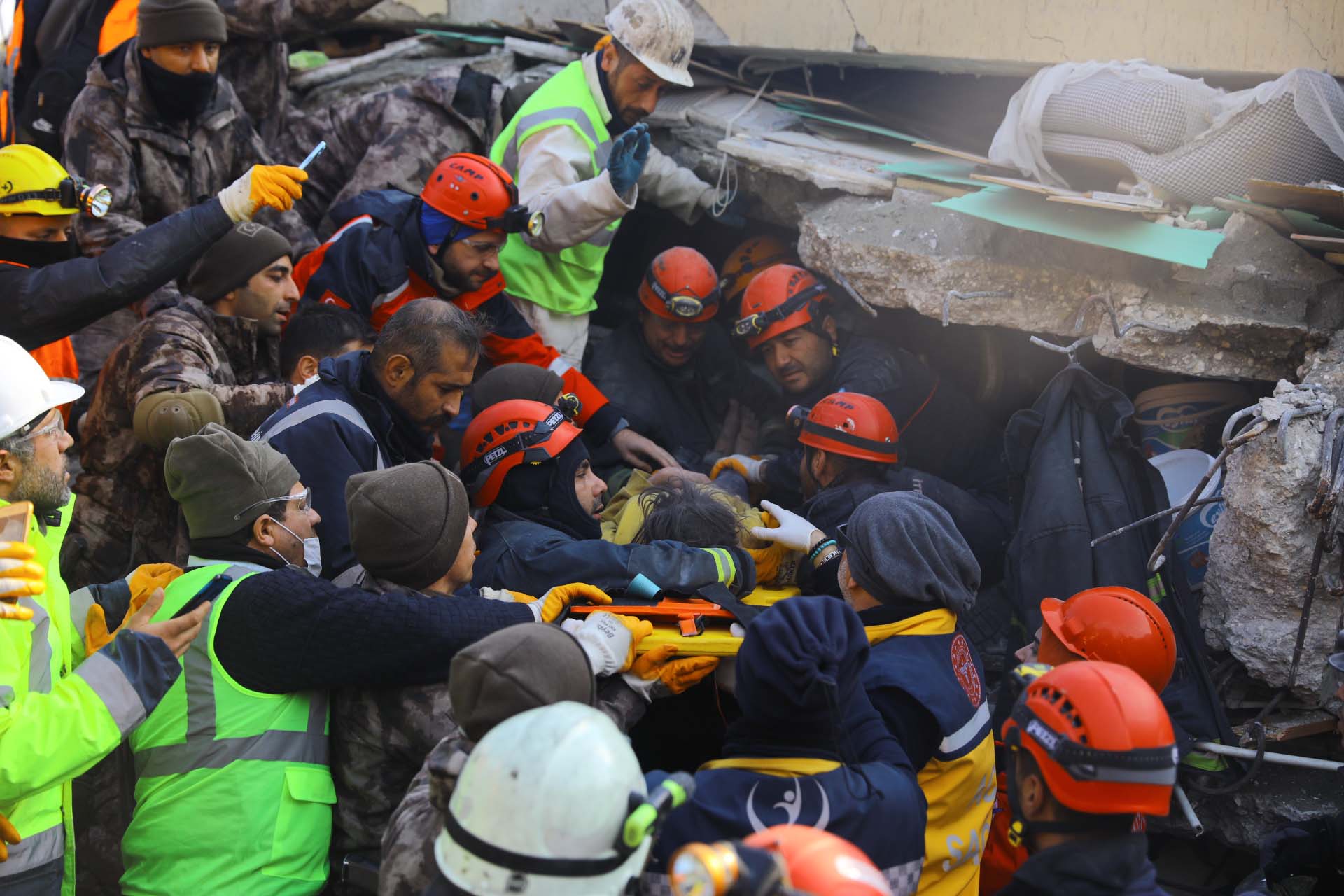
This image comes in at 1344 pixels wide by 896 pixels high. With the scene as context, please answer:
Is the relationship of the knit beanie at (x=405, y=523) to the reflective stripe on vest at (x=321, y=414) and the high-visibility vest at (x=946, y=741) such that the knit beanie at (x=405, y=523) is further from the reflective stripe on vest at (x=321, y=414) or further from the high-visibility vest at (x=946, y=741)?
the high-visibility vest at (x=946, y=741)

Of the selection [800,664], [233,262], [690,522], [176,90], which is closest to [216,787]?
[800,664]

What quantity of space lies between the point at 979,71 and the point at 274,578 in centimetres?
465

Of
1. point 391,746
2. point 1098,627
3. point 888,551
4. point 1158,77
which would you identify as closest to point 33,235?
point 391,746

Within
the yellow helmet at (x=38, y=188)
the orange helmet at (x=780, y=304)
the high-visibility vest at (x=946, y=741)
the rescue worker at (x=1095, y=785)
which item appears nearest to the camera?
the rescue worker at (x=1095, y=785)

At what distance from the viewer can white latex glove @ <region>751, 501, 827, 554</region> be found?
402 centimetres

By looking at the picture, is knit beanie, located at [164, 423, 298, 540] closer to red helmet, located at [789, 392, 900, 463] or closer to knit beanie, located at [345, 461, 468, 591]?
knit beanie, located at [345, 461, 468, 591]

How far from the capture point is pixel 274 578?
2.86 meters

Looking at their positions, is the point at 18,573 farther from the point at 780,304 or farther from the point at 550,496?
the point at 780,304

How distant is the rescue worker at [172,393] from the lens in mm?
4133

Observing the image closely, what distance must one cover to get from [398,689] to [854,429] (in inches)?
99.7

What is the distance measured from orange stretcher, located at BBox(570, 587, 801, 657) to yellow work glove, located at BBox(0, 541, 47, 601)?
54.1 inches

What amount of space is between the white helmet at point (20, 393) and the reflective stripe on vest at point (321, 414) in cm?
84

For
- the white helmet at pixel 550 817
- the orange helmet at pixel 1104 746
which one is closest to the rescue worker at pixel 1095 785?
the orange helmet at pixel 1104 746

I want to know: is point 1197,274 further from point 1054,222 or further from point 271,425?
point 271,425
